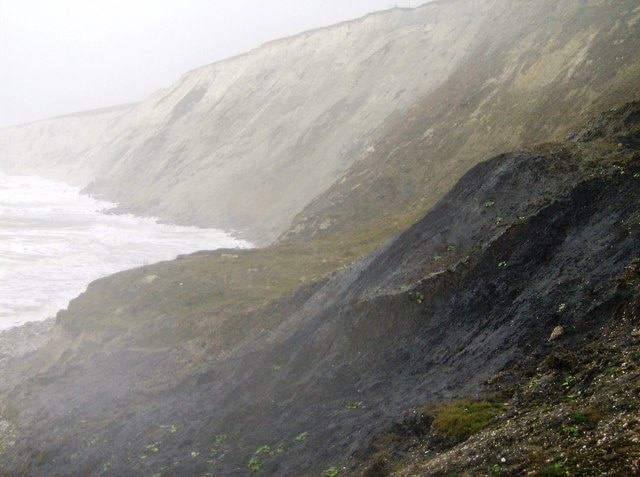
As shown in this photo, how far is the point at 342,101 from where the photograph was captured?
49688 millimetres

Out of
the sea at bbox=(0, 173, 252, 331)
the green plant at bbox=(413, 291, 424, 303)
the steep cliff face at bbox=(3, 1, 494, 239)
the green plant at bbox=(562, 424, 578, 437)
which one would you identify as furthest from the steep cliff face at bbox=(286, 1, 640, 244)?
the green plant at bbox=(562, 424, 578, 437)

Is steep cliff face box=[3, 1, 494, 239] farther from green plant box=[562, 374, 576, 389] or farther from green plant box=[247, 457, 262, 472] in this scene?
green plant box=[562, 374, 576, 389]

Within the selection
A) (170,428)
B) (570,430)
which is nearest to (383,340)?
(170,428)

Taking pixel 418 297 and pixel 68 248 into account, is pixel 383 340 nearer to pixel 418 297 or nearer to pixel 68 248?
pixel 418 297

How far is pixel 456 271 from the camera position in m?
12.5

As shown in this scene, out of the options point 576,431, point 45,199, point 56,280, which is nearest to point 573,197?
→ point 576,431

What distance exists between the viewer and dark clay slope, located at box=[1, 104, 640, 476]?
1009 centimetres

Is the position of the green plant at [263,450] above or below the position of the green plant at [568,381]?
below

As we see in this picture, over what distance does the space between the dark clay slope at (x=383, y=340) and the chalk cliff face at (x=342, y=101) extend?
321 inches

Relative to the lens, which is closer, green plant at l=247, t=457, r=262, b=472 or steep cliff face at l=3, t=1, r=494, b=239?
green plant at l=247, t=457, r=262, b=472

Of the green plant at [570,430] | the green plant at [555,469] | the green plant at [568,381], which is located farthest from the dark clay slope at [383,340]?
the green plant at [555,469]

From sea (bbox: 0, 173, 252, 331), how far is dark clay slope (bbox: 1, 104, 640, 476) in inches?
525

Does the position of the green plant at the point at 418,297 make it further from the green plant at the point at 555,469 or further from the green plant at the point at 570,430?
the green plant at the point at 555,469

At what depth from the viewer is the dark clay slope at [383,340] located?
1009 centimetres
